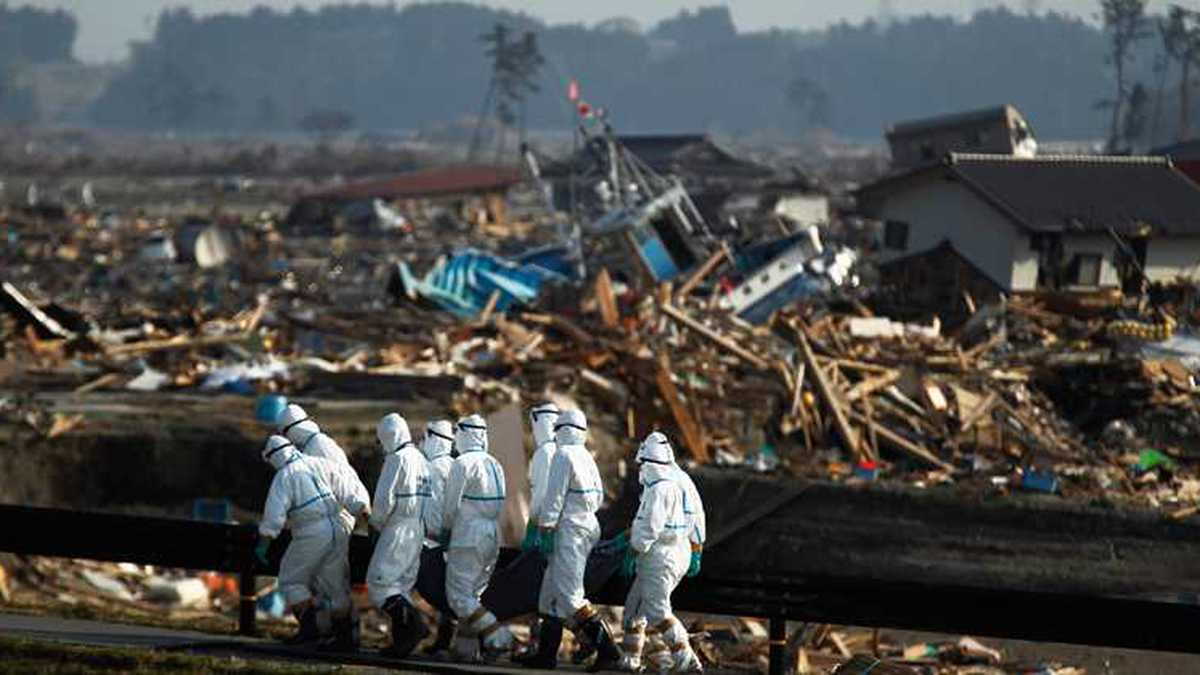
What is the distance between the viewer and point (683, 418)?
21.8 m

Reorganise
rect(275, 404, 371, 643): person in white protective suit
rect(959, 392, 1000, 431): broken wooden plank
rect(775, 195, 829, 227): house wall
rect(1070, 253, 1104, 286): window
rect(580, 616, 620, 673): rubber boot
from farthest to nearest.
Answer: rect(775, 195, 829, 227): house wall, rect(1070, 253, 1104, 286): window, rect(959, 392, 1000, 431): broken wooden plank, rect(275, 404, 371, 643): person in white protective suit, rect(580, 616, 620, 673): rubber boot

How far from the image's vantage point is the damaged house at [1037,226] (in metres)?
30.5

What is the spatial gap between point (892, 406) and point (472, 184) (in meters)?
44.5

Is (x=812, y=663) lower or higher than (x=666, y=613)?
lower

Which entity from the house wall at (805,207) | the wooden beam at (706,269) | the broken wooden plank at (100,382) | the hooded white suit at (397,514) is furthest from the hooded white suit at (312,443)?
the house wall at (805,207)

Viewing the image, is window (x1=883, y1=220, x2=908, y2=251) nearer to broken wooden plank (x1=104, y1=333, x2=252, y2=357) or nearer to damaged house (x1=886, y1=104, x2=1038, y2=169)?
damaged house (x1=886, y1=104, x2=1038, y2=169)

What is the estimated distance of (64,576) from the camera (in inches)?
684

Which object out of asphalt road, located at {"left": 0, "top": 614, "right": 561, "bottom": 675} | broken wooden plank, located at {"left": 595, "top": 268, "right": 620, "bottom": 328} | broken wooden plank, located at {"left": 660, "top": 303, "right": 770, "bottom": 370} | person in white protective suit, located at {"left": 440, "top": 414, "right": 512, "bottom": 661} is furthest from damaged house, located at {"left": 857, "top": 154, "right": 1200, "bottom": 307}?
asphalt road, located at {"left": 0, "top": 614, "right": 561, "bottom": 675}

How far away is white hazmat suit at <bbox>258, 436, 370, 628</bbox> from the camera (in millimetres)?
11125

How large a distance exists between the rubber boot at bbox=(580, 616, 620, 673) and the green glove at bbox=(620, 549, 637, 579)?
1.20 feet

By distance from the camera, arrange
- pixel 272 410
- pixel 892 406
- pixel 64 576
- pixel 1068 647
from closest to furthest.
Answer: pixel 1068 647
pixel 64 576
pixel 272 410
pixel 892 406

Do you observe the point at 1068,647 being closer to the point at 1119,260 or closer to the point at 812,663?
the point at 812,663

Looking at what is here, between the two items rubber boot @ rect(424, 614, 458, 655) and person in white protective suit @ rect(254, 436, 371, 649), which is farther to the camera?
rubber boot @ rect(424, 614, 458, 655)

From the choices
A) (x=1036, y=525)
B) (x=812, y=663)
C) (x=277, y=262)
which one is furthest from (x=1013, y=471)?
(x=277, y=262)
